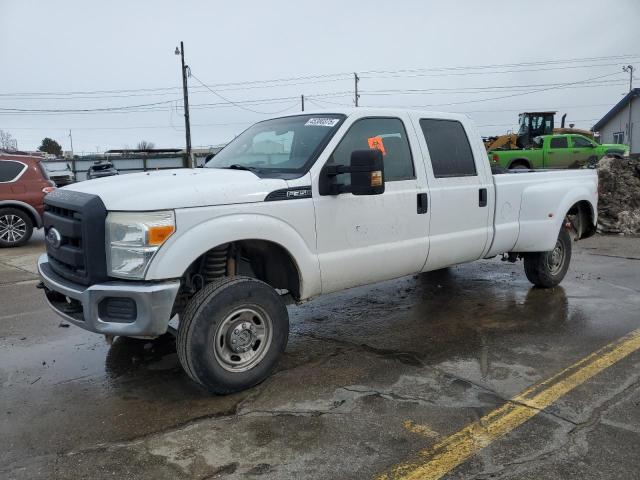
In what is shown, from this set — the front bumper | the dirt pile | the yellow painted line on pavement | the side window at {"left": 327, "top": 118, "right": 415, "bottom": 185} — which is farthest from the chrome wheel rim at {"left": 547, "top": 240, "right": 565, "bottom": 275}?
the dirt pile

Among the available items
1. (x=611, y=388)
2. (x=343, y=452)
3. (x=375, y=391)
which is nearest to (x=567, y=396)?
(x=611, y=388)

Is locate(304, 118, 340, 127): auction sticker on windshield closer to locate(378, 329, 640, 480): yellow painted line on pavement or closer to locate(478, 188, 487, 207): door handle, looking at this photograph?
locate(478, 188, 487, 207): door handle

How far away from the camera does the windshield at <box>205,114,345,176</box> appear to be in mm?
4259

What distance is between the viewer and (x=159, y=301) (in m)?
3.34

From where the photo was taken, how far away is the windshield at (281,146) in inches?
168

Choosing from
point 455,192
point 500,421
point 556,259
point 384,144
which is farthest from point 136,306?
point 556,259

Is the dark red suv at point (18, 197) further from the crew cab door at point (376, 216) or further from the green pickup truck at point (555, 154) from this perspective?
the green pickup truck at point (555, 154)

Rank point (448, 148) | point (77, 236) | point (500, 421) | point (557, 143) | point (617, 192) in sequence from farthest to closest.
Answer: point (557, 143) → point (617, 192) → point (448, 148) → point (77, 236) → point (500, 421)

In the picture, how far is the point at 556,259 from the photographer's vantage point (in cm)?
659

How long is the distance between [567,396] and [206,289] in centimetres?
248

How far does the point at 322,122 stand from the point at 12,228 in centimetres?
887

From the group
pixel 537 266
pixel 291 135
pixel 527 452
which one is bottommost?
pixel 527 452

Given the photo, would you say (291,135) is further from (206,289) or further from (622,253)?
(622,253)

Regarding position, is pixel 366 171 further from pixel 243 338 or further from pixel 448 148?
pixel 448 148
